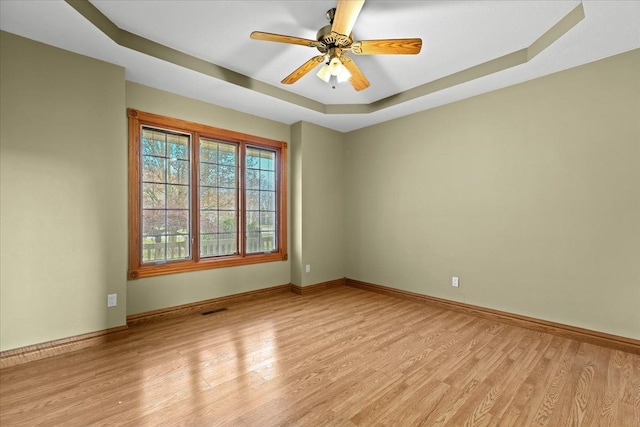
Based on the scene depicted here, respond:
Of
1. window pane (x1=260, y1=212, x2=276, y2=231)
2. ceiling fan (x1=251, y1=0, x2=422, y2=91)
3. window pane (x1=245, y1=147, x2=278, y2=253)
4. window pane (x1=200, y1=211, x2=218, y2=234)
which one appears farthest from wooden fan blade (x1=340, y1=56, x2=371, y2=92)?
window pane (x1=200, y1=211, x2=218, y2=234)

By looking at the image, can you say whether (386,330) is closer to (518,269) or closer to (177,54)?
(518,269)

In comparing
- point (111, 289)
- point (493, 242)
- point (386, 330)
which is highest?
point (493, 242)

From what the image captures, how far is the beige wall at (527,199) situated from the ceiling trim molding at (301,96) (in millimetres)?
489

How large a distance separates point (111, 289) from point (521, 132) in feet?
14.8

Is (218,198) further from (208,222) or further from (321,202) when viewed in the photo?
(321,202)

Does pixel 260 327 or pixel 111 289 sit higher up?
pixel 111 289

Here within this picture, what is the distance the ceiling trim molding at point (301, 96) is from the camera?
2.30m

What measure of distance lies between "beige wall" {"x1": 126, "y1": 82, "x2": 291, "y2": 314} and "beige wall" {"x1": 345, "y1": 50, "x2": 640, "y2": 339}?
170cm

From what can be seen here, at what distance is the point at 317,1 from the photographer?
2174 millimetres

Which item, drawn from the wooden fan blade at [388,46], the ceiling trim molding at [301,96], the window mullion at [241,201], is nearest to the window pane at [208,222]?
the window mullion at [241,201]

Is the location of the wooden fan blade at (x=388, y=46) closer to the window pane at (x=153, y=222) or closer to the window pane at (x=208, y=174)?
the window pane at (x=208, y=174)

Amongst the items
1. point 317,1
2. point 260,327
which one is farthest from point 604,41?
point 260,327

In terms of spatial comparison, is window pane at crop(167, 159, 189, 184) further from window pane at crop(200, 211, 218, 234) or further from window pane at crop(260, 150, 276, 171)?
window pane at crop(260, 150, 276, 171)

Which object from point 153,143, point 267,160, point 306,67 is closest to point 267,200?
point 267,160
